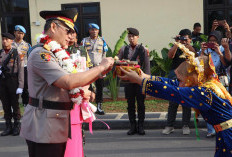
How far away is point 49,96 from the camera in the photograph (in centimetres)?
279

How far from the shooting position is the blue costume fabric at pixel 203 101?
9.86 ft

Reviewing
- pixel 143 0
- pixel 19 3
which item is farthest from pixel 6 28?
pixel 143 0

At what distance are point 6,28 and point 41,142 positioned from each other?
1127 centimetres

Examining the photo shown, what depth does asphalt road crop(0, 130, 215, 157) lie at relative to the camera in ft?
18.7

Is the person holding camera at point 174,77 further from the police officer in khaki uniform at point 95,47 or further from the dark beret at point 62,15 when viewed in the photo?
the dark beret at point 62,15

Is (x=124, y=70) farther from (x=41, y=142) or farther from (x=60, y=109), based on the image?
(x=41, y=142)

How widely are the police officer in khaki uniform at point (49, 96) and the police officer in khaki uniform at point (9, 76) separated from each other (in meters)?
4.40

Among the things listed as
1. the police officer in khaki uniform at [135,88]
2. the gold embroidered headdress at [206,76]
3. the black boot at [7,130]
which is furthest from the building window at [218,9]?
the gold embroidered headdress at [206,76]

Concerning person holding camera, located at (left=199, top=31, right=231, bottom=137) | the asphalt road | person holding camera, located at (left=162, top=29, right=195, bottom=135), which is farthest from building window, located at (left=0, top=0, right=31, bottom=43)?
person holding camera, located at (left=199, top=31, right=231, bottom=137)

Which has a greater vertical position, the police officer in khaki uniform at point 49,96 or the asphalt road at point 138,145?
the police officer in khaki uniform at point 49,96

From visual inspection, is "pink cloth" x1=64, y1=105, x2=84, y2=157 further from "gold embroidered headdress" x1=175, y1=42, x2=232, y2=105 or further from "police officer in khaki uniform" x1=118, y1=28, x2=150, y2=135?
"police officer in khaki uniform" x1=118, y1=28, x2=150, y2=135

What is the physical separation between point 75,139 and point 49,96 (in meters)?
0.89

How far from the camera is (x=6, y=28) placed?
13.1 metres

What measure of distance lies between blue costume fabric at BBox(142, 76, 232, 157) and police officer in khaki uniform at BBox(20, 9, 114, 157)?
50 cm
